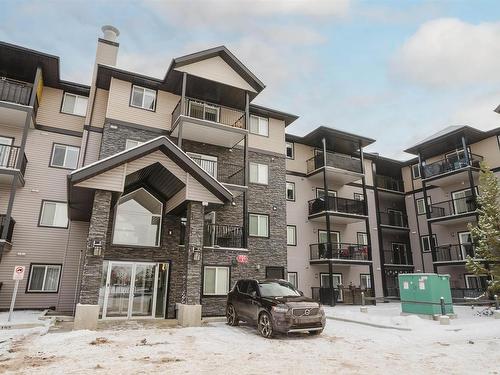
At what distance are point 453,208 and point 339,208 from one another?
29.0 ft

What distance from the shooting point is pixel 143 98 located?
1833 cm

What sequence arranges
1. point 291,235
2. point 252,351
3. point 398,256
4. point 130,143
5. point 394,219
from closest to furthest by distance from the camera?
point 252,351 < point 130,143 < point 291,235 < point 398,256 < point 394,219

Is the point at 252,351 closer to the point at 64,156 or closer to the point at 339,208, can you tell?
the point at 64,156

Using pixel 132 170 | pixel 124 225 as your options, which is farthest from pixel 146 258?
pixel 132 170

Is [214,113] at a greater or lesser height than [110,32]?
lesser

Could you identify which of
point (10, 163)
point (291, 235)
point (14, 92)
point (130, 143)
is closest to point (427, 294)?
point (291, 235)

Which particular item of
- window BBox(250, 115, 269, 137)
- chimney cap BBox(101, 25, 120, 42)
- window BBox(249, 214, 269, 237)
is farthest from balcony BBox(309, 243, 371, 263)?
chimney cap BBox(101, 25, 120, 42)

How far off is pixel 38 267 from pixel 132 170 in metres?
7.97

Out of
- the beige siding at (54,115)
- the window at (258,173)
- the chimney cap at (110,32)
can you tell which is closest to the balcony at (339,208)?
the window at (258,173)

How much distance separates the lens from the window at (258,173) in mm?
20438

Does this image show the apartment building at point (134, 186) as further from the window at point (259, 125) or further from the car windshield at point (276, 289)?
the car windshield at point (276, 289)

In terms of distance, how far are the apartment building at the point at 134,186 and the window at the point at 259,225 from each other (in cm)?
6

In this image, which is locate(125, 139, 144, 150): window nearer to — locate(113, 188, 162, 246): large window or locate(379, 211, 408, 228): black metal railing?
locate(113, 188, 162, 246): large window

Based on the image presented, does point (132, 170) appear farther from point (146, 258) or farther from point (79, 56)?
point (79, 56)
